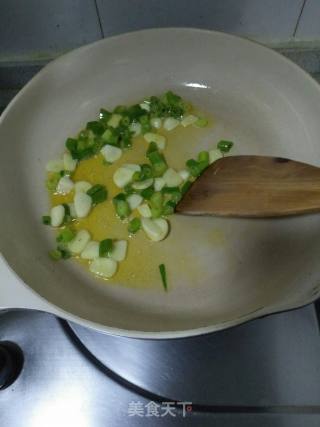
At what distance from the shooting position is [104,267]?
26.3 inches

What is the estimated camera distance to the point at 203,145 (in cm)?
78

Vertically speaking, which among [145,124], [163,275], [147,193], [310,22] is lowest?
[163,275]

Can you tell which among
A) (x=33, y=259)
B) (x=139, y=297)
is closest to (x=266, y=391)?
(x=139, y=297)

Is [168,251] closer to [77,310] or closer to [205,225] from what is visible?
[205,225]

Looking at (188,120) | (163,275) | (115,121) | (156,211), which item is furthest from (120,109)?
(163,275)

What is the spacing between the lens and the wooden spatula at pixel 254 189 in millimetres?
643

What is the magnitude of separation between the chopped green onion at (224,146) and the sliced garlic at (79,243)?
0.30 metres

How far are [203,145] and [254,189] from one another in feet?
0.53

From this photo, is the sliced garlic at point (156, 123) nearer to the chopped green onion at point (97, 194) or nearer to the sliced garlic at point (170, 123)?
the sliced garlic at point (170, 123)

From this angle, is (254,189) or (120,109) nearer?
(254,189)

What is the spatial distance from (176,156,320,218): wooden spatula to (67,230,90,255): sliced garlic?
0.55 ft

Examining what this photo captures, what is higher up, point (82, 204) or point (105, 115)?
point (105, 115)

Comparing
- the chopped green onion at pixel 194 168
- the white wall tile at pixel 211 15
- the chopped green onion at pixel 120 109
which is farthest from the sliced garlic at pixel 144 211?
the white wall tile at pixel 211 15

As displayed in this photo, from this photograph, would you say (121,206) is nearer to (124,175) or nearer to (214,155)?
(124,175)
